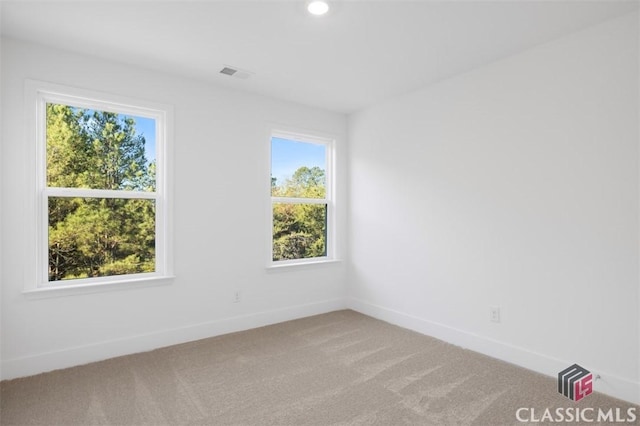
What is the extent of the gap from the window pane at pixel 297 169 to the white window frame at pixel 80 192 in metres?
1.21

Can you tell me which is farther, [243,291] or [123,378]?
[243,291]

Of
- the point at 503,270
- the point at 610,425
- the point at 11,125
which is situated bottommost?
the point at 610,425

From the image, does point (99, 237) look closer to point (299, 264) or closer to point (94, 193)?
point (94, 193)

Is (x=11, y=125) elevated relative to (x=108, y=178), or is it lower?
elevated

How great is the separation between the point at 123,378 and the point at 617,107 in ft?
→ 12.8

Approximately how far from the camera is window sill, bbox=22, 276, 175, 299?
2.71 meters

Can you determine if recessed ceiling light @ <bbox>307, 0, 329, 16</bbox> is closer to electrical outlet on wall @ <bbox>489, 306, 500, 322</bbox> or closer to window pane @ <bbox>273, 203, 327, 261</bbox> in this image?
window pane @ <bbox>273, 203, 327, 261</bbox>

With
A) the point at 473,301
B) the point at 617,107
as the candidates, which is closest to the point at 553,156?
the point at 617,107

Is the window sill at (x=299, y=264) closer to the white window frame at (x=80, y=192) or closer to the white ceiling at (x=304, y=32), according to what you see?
the white window frame at (x=80, y=192)

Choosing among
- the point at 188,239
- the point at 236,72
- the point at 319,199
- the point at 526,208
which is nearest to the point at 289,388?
the point at 188,239

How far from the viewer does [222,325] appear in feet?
11.7

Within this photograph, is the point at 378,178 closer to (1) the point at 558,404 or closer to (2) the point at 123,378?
(1) the point at 558,404

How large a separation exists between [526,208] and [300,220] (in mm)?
2394

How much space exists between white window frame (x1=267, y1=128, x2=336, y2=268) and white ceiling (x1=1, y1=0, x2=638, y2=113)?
2.96ft
